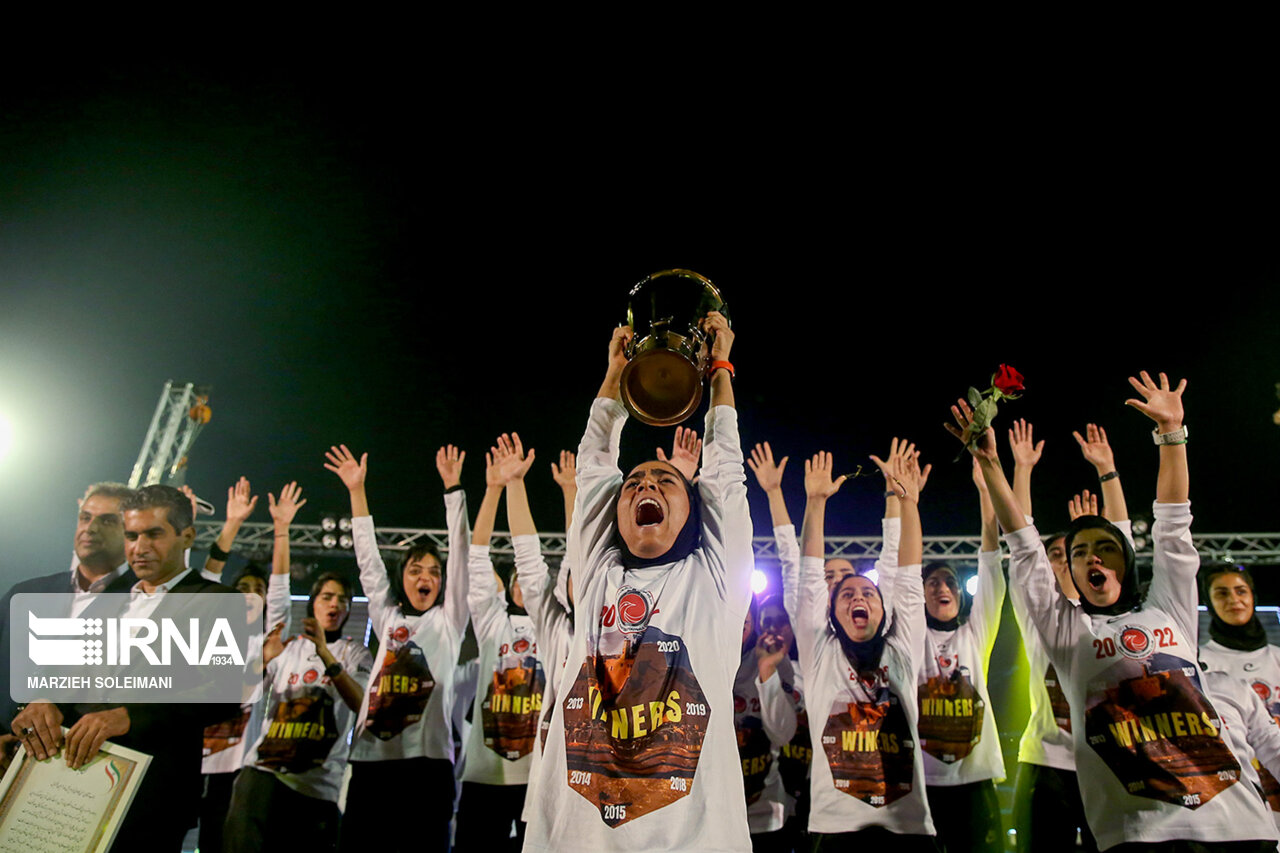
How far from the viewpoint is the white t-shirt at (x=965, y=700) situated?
5082 millimetres

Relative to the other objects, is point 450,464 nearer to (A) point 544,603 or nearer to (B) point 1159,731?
(A) point 544,603

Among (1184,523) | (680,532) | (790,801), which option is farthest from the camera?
(790,801)

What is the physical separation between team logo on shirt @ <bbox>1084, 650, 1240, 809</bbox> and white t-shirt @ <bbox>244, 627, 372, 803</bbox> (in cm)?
511

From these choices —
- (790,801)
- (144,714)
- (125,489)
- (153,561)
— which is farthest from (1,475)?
(790,801)

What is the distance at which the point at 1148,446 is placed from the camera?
41.8ft

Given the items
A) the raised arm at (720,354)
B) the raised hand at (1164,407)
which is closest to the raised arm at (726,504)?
the raised arm at (720,354)

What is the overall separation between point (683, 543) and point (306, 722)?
13.3 ft

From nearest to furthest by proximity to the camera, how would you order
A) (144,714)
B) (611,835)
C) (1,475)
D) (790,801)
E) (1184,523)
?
(611,835)
(144,714)
(1184,523)
(790,801)
(1,475)

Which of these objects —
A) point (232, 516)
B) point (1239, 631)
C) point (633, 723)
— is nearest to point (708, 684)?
point (633, 723)

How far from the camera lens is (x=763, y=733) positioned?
17.3ft

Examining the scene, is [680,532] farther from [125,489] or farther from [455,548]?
[125,489]

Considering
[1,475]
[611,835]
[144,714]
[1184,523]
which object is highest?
[1,475]

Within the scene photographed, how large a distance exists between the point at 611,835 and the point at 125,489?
4138 mm

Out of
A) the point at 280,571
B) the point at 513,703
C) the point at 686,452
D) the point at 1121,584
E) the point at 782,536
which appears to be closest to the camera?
the point at 1121,584
